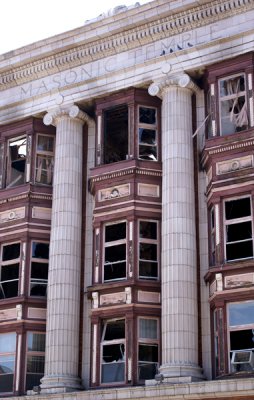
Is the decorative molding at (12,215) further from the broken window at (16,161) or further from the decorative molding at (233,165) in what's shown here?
the decorative molding at (233,165)

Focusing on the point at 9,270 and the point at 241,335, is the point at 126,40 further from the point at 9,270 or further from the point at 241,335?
the point at 241,335

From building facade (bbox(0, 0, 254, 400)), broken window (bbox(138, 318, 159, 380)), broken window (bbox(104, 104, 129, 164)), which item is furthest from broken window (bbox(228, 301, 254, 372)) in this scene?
broken window (bbox(104, 104, 129, 164))

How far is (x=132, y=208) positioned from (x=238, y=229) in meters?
3.82

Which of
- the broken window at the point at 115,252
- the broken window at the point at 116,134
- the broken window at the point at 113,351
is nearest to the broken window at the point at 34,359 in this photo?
the broken window at the point at 113,351

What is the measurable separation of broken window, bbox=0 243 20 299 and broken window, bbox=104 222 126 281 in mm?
3728

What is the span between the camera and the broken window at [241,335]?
79.5 feet

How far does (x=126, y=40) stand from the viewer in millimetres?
29688

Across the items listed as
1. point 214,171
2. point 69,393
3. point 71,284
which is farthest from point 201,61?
point 69,393

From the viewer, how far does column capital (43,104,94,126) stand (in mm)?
30266

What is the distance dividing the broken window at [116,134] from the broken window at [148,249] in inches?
126

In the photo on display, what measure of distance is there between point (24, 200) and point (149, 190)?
5.07 m

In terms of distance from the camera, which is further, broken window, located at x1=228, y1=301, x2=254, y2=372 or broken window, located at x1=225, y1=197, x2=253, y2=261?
broken window, located at x1=225, y1=197, x2=253, y2=261

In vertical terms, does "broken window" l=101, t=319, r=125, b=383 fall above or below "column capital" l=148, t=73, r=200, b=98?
below

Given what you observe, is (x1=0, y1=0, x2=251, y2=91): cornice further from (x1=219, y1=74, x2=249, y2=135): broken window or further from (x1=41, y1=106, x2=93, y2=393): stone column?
(x1=219, y1=74, x2=249, y2=135): broken window
